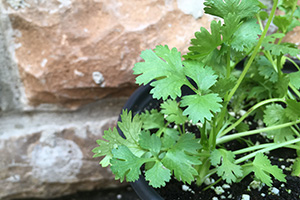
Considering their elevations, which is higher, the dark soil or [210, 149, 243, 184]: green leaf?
[210, 149, 243, 184]: green leaf

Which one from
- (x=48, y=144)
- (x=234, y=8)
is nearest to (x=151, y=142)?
(x=234, y=8)

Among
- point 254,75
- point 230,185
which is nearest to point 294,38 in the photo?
point 254,75

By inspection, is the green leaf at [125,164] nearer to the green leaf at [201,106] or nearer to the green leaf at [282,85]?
the green leaf at [201,106]

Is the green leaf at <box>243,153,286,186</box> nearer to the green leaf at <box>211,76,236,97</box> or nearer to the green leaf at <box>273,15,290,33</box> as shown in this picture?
the green leaf at <box>211,76,236,97</box>

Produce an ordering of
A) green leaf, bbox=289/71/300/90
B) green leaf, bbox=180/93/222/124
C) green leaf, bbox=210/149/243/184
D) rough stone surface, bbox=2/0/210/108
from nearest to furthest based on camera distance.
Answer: green leaf, bbox=180/93/222/124 < green leaf, bbox=210/149/243/184 < green leaf, bbox=289/71/300/90 < rough stone surface, bbox=2/0/210/108

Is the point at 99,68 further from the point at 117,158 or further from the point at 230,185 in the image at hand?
the point at 230,185

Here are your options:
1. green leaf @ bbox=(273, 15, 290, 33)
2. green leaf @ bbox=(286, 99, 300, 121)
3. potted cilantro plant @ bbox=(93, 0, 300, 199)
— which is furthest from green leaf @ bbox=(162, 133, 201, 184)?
green leaf @ bbox=(273, 15, 290, 33)
